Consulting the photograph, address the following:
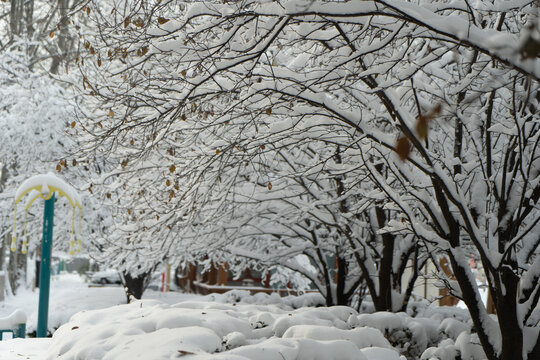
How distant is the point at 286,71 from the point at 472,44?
2267mm

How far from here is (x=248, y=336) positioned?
18.9 ft

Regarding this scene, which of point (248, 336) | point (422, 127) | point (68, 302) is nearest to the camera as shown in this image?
point (422, 127)

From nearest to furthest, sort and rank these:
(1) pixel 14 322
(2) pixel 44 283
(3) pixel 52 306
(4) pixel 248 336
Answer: (4) pixel 248 336
(1) pixel 14 322
(2) pixel 44 283
(3) pixel 52 306

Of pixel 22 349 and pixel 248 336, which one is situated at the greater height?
pixel 248 336

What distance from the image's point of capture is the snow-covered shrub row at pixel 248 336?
15.9ft

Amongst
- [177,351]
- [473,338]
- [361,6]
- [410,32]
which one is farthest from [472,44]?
[473,338]

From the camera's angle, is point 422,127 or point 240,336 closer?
point 422,127

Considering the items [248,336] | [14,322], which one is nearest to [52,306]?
[14,322]

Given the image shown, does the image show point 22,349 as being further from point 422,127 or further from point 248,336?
point 422,127

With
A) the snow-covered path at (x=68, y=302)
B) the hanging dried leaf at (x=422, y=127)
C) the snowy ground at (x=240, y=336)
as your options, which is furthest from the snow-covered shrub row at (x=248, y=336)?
the snow-covered path at (x=68, y=302)

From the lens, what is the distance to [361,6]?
407 cm

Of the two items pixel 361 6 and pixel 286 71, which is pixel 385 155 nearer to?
pixel 286 71

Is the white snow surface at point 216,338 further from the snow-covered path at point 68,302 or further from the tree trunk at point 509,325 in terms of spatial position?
the snow-covered path at point 68,302

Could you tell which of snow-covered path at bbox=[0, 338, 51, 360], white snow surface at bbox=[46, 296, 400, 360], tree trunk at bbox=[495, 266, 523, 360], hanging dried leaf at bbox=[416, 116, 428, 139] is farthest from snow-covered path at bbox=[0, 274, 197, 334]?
hanging dried leaf at bbox=[416, 116, 428, 139]
